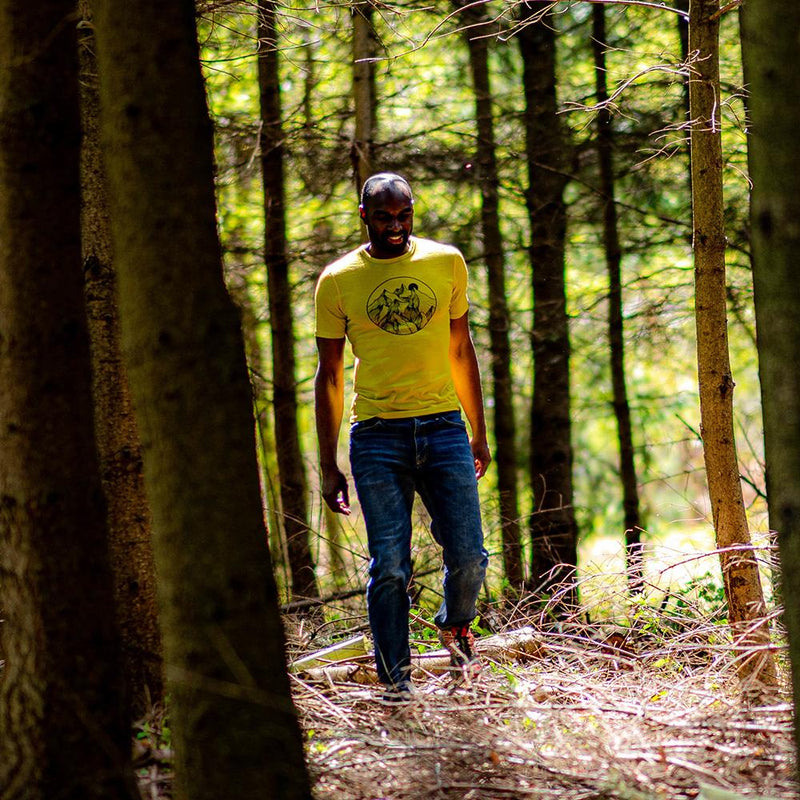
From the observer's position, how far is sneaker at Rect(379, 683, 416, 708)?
147 inches

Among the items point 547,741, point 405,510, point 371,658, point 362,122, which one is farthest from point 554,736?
point 362,122

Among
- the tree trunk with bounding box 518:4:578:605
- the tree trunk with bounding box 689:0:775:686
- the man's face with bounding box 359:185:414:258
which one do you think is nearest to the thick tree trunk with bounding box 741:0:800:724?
the man's face with bounding box 359:185:414:258

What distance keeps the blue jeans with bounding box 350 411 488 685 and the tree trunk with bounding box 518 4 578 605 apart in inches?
195

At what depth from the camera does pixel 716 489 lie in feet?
15.0

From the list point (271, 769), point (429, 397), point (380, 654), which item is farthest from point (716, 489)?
point (271, 769)

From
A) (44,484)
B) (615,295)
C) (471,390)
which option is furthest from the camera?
(615,295)

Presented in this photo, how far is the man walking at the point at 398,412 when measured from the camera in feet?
13.9

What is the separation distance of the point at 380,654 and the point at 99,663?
1340 mm

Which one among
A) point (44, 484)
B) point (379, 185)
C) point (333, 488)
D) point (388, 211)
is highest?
point (379, 185)

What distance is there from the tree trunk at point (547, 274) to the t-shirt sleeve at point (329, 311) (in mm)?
5205

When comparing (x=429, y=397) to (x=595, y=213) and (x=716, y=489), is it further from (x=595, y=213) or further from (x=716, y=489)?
(x=595, y=213)

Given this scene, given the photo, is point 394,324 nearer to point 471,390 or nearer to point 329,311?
point 329,311

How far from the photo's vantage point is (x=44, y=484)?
325 centimetres

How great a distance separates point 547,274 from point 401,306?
5384 mm
